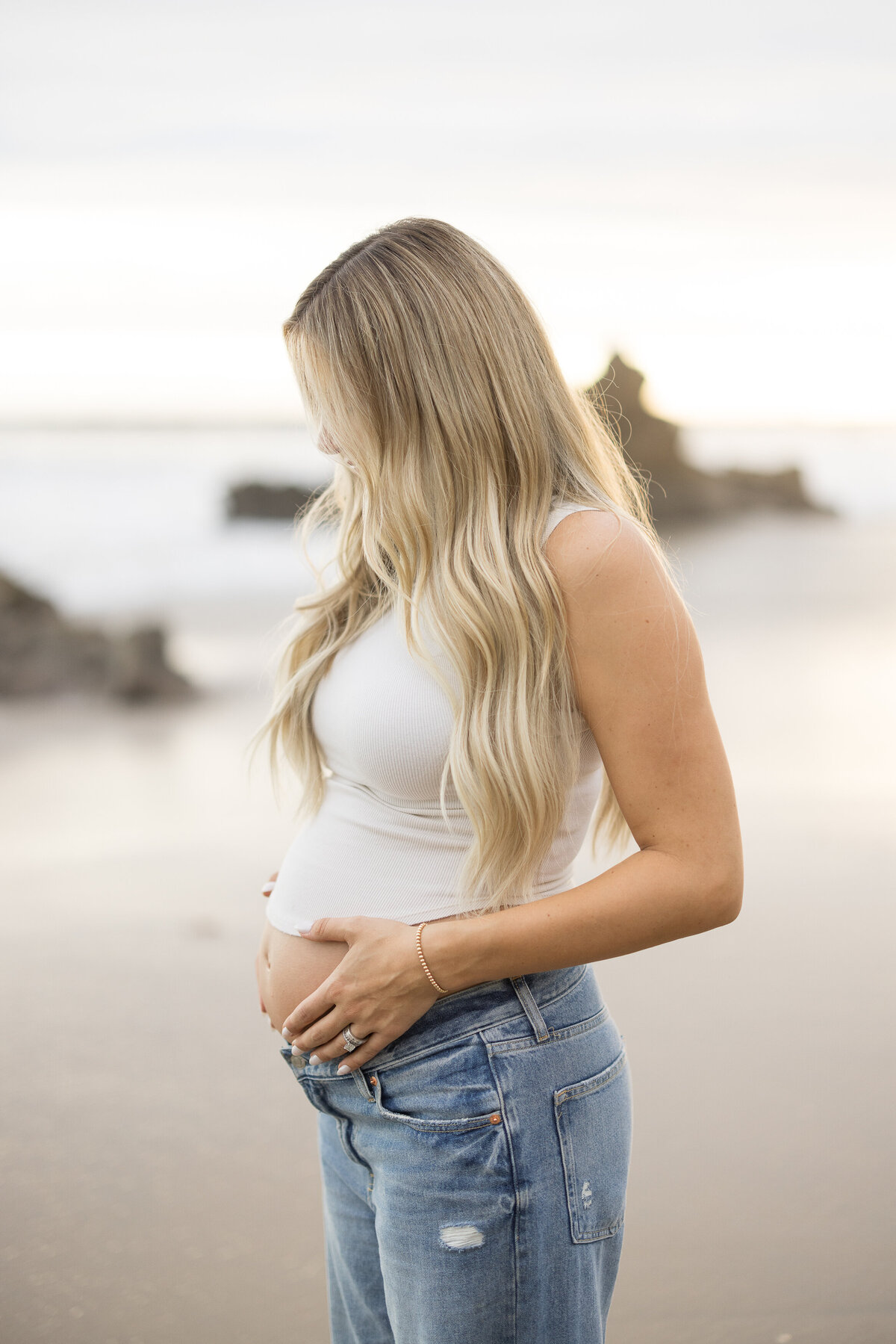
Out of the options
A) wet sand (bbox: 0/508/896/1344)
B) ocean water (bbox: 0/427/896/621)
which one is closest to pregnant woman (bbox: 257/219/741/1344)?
wet sand (bbox: 0/508/896/1344)

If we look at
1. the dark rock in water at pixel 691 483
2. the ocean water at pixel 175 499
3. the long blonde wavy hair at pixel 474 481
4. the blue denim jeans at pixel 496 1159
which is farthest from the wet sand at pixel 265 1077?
the dark rock in water at pixel 691 483

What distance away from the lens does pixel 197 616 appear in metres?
6.57

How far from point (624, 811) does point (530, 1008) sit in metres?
0.20

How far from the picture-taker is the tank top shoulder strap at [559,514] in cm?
85

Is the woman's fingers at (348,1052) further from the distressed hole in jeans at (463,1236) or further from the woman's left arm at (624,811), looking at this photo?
the distressed hole in jeans at (463,1236)

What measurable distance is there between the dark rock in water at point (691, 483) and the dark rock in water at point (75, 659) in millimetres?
3581

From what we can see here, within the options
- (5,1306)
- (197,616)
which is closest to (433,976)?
(5,1306)

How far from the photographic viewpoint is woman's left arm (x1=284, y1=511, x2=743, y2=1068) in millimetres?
803

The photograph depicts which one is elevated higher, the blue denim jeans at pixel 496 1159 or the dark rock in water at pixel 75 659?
the blue denim jeans at pixel 496 1159

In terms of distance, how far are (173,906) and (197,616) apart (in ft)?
13.2

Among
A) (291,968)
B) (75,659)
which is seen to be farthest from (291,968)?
(75,659)

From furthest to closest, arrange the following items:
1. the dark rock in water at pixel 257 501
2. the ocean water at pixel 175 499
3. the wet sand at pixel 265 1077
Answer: the dark rock in water at pixel 257 501, the ocean water at pixel 175 499, the wet sand at pixel 265 1077

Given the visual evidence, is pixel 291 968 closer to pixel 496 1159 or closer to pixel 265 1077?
pixel 496 1159

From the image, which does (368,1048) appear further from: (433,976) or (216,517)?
(216,517)
